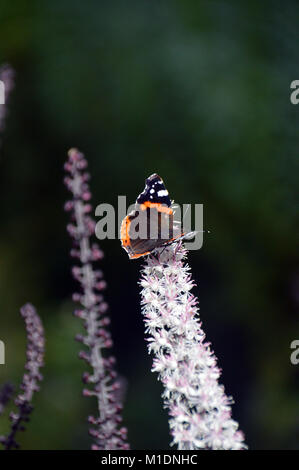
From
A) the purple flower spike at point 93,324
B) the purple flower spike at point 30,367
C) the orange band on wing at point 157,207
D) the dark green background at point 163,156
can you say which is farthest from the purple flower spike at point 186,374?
the dark green background at point 163,156

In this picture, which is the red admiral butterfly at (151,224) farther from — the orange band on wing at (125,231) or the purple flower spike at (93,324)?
the purple flower spike at (93,324)

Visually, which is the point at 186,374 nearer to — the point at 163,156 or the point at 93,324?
the point at 93,324

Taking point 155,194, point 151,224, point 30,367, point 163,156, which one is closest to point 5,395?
point 30,367

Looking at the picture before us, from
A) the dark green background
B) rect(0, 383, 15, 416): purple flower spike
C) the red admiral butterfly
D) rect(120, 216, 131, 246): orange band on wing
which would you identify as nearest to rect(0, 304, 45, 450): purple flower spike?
rect(0, 383, 15, 416): purple flower spike

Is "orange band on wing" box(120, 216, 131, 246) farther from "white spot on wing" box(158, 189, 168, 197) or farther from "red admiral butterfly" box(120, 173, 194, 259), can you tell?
"white spot on wing" box(158, 189, 168, 197)

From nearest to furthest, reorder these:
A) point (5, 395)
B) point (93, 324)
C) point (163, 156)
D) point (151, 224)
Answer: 1. point (93, 324)
2. point (5, 395)
3. point (151, 224)
4. point (163, 156)

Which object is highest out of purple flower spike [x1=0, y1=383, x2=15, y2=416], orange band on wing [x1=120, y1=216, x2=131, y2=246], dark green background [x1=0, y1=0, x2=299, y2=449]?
dark green background [x1=0, y1=0, x2=299, y2=449]
